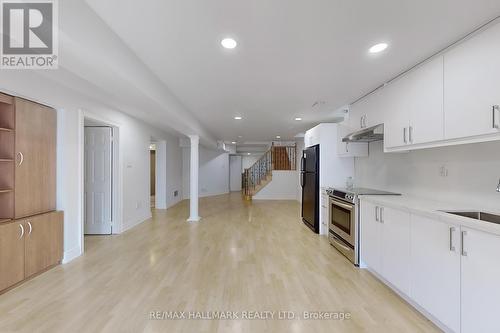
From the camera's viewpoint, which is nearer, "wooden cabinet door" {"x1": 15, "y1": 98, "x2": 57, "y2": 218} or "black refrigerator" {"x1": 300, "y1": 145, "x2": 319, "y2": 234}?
"wooden cabinet door" {"x1": 15, "y1": 98, "x2": 57, "y2": 218}

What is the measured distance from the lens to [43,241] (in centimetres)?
289

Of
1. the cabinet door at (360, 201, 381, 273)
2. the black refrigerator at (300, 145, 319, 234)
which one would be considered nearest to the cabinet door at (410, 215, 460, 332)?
the cabinet door at (360, 201, 381, 273)

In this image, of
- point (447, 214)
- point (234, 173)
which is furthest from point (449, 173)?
point (234, 173)

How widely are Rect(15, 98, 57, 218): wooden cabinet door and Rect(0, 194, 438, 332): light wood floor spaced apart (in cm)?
91

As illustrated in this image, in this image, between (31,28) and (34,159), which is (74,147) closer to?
(34,159)

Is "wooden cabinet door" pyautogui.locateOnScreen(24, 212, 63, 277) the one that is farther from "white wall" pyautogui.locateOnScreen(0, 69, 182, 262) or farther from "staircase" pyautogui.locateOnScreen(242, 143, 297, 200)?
"staircase" pyautogui.locateOnScreen(242, 143, 297, 200)

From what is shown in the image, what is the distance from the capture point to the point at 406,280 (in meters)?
2.25

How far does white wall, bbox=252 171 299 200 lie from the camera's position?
32.8ft

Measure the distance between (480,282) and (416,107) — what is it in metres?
1.73

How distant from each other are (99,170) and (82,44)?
356 cm

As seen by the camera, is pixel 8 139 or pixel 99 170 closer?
pixel 8 139

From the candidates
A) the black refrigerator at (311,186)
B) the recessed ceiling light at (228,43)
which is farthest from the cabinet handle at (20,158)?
the black refrigerator at (311,186)

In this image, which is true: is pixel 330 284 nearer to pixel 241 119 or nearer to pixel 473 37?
pixel 473 37

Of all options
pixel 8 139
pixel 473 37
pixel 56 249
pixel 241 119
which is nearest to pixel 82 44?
pixel 8 139
